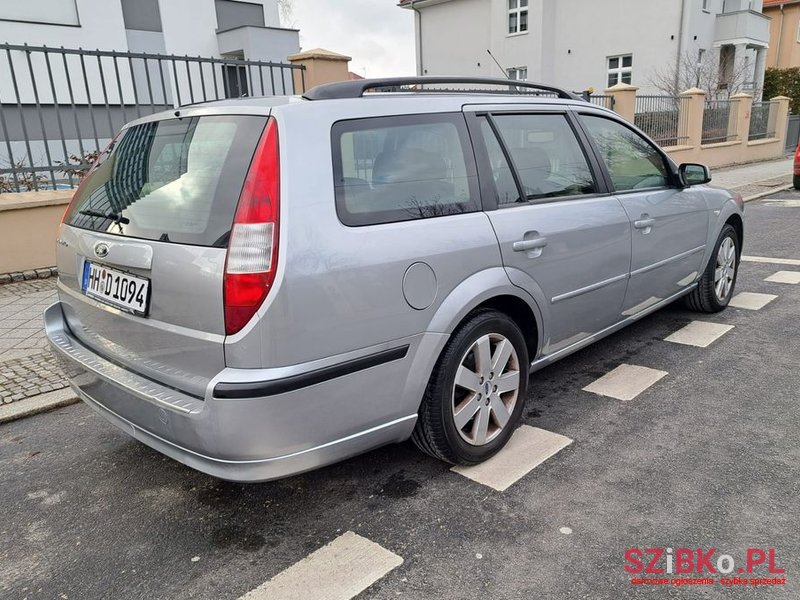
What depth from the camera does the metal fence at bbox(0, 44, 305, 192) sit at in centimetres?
628

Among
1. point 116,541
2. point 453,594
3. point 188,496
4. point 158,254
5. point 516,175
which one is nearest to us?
point 453,594

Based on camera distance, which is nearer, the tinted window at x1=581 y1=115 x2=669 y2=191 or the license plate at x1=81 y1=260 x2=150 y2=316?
the license plate at x1=81 y1=260 x2=150 y2=316

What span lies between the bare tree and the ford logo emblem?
24117mm

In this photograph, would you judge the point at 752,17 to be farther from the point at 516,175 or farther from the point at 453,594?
the point at 453,594

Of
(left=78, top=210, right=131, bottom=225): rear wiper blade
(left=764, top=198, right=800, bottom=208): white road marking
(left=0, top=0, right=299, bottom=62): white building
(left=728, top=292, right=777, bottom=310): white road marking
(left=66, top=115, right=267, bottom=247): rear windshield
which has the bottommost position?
(left=764, top=198, right=800, bottom=208): white road marking

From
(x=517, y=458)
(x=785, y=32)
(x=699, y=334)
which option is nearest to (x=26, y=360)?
(x=517, y=458)

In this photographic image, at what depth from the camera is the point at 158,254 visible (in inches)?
89.2

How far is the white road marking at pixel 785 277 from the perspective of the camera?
5969mm

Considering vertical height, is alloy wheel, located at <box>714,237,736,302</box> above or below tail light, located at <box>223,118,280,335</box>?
below

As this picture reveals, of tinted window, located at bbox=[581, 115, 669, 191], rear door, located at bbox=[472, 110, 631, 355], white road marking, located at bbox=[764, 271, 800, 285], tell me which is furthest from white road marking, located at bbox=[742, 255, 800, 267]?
rear door, located at bbox=[472, 110, 631, 355]

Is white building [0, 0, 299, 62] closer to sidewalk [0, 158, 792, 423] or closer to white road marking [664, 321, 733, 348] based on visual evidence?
sidewalk [0, 158, 792, 423]

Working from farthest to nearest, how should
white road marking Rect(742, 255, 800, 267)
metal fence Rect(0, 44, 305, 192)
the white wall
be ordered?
the white wall
white road marking Rect(742, 255, 800, 267)
metal fence Rect(0, 44, 305, 192)

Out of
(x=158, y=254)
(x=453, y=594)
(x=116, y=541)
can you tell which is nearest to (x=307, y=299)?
(x=158, y=254)

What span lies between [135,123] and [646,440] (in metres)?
2.97
